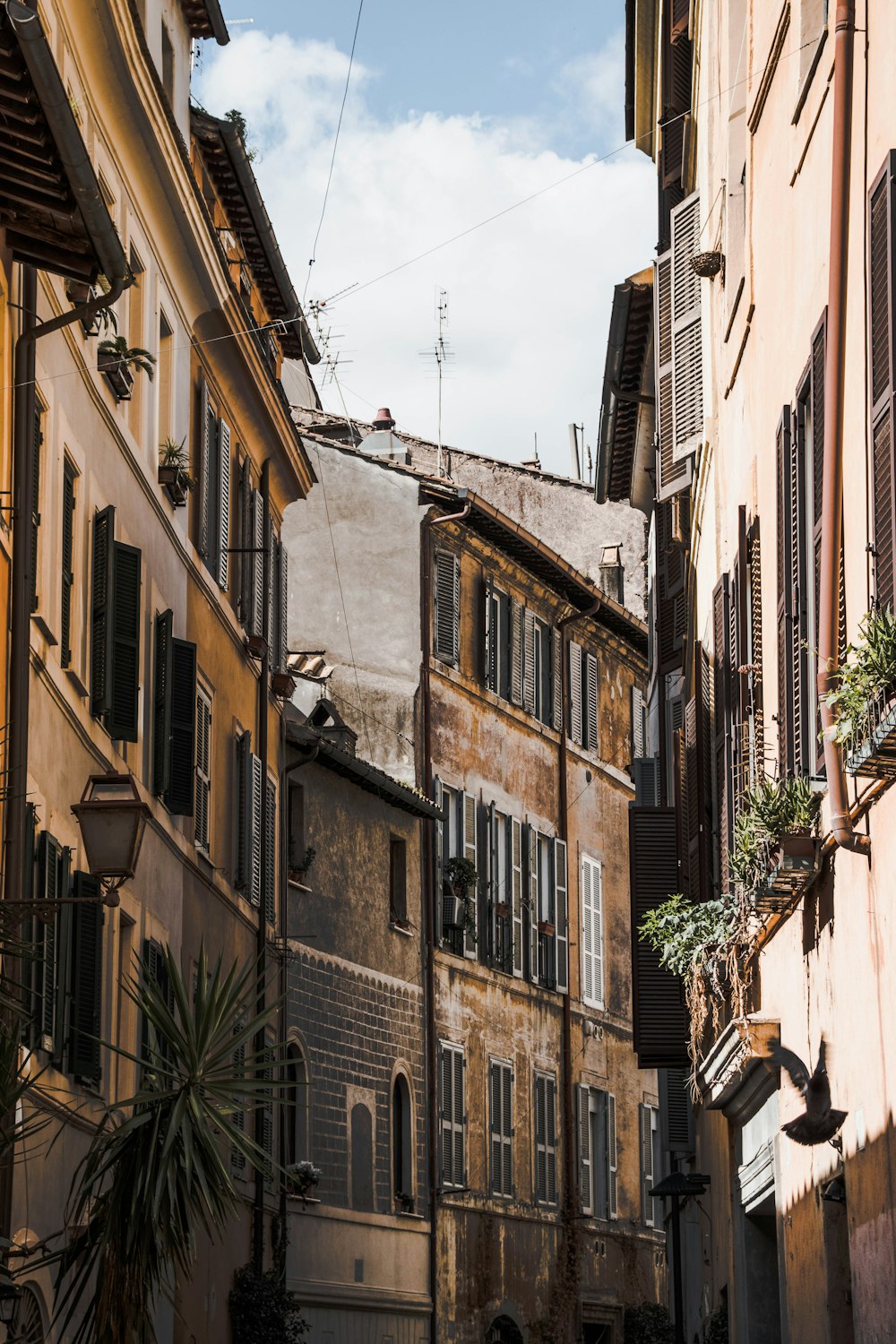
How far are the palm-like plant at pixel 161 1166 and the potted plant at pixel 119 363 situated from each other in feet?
22.3

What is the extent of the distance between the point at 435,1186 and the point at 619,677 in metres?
10.9

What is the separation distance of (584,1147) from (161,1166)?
24.1 m

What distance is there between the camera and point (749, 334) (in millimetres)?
12500

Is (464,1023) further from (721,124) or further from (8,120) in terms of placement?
(8,120)

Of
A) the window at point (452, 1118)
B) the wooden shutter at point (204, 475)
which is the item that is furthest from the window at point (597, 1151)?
the wooden shutter at point (204, 475)

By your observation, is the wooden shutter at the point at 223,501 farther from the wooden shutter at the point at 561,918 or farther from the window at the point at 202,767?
the wooden shutter at the point at 561,918

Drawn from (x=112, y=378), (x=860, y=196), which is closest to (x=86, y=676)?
(x=112, y=378)

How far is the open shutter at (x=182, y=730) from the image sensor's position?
18.7 metres

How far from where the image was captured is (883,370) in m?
7.10

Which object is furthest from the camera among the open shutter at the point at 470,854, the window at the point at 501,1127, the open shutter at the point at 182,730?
the window at the point at 501,1127

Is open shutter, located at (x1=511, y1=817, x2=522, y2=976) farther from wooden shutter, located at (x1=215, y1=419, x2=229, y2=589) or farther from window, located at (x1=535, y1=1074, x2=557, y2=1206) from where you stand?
wooden shutter, located at (x1=215, y1=419, x2=229, y2=589)

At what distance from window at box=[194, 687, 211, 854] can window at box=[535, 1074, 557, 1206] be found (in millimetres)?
12232

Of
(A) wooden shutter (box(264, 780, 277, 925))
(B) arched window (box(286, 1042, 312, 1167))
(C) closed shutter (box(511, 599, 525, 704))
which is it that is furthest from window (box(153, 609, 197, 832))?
(C) closed shutter (box(511, 599, 525, 704))

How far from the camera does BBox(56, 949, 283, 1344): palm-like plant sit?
29.7ft
